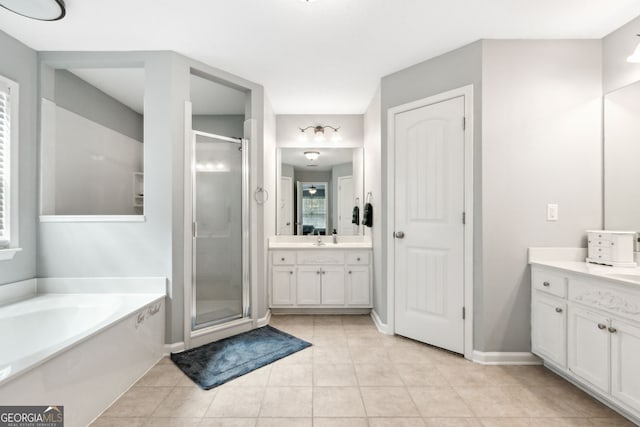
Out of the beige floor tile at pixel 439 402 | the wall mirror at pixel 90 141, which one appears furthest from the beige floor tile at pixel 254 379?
the wall mirror at pixel 90 141

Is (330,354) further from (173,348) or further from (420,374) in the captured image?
(173,348)

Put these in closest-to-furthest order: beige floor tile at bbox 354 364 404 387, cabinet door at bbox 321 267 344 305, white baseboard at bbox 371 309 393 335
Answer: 1. beige floor tile at bbox 354 364 404 387
2. white baseboard at bbox 371 309 393 335
3. cabinet door at bbox 321 267 344 305

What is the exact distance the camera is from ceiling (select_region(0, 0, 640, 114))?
6.41ft

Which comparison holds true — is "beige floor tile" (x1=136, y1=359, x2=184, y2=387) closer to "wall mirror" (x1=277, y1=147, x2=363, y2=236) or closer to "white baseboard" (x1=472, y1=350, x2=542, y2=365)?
"wall mirror" (x1=277, y1=147, x2=363, y2=236)

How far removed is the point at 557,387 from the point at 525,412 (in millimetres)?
466

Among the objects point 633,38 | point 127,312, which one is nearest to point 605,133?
point 633,38

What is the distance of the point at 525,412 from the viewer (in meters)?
1.75

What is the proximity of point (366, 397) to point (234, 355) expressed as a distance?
113 centimetres

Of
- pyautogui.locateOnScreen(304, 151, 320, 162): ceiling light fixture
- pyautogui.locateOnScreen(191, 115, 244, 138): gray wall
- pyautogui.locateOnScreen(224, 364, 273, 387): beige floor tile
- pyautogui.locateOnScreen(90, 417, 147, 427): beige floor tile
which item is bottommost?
pyautogui.locateOnScreen(224, 364, 273, 387): beige floor tile

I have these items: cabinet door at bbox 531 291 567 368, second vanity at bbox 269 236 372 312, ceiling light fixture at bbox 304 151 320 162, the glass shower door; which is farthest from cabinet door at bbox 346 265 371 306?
cabinet door at bbox 531 291 567 368

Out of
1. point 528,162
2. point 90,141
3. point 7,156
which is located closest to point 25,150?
point 7,156

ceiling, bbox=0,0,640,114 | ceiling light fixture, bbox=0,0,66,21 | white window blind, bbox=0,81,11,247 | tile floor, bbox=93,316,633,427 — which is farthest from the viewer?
white window blind, bbox=0,81,11,247

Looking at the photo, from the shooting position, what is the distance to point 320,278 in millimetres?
3498

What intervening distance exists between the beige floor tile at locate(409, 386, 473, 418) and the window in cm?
314
